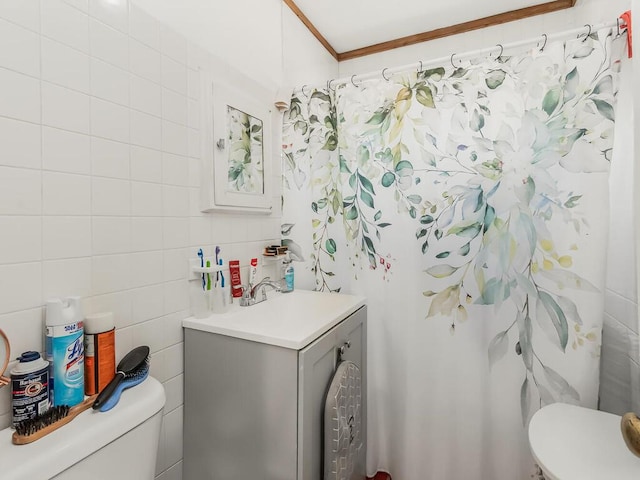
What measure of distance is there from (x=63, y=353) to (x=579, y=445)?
57.4 inches

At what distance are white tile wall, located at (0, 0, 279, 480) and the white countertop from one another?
0.56 ft

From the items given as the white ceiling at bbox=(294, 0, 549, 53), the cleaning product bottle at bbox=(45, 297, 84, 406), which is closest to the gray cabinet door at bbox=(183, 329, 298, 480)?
the cleaning product bottle at bbox=(45, 297, 84, 406)

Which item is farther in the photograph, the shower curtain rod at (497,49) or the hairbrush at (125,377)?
the shower curtain rod at (497,49)

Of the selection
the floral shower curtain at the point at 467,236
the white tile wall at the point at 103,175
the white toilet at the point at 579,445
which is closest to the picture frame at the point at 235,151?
the white tile wall at the point at 103,175

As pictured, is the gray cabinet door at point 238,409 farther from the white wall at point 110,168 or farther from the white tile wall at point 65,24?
the white tile wall at point 65,24

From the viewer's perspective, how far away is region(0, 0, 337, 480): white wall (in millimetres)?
730

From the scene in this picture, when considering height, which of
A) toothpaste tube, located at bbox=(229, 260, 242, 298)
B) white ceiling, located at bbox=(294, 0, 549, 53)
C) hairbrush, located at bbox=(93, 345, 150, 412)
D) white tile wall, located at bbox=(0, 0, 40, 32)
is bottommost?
hairbrush, located at bbox=(93, 345, 150, 412)

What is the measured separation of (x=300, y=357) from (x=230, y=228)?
0.65 meters

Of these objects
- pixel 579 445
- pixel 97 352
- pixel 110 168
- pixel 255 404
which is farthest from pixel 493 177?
pixel 97 352

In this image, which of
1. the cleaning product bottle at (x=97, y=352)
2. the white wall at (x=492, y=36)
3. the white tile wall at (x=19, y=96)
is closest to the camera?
the white tile wall at (x=19, y=96)

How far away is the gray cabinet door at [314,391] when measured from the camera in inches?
36.9

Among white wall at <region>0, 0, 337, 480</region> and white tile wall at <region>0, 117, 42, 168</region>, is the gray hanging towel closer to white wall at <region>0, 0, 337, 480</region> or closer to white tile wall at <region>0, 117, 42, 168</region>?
white wall at <region>0, 0, 337, 480</region>

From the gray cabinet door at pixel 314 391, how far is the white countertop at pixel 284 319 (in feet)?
0.13

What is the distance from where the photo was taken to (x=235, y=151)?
1.34m
